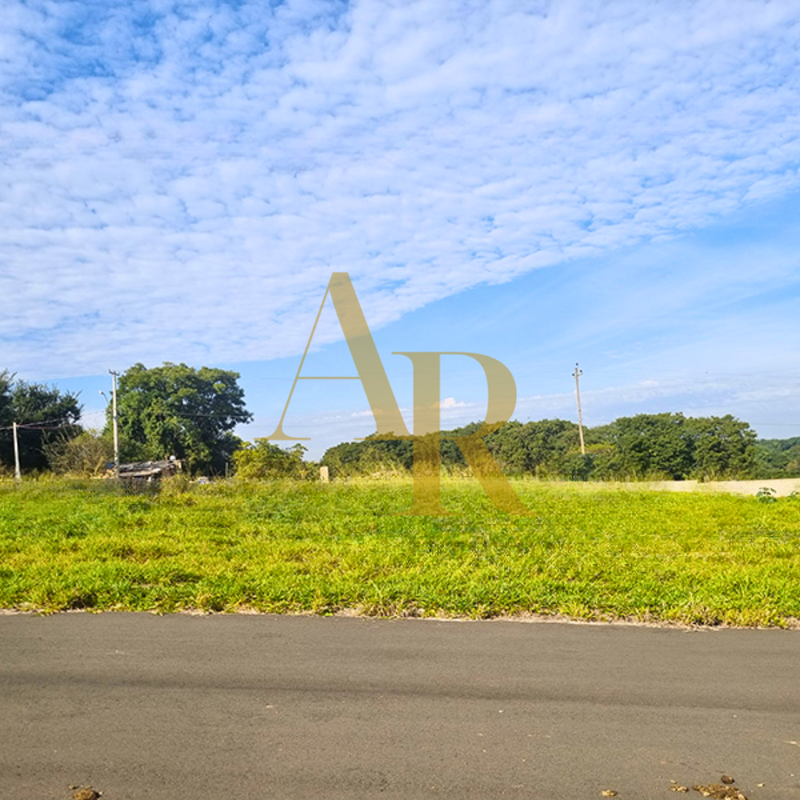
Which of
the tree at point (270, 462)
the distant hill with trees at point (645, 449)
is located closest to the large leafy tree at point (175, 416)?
the distant hill with trees at point (645, 449)

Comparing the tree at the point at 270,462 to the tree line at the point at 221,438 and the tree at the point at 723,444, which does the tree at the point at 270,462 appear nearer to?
the tree line at the point at 221,438

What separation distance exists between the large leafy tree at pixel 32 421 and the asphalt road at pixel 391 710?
1702 inches

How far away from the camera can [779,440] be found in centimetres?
7431

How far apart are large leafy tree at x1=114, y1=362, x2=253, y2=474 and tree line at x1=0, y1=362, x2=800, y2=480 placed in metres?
0.07

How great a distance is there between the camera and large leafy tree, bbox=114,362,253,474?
1891 inches

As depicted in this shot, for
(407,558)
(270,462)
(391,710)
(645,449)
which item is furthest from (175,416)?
(391,710)

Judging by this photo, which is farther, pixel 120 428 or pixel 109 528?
pixel 120 428

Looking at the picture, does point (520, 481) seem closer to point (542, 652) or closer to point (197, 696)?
point (542, 652)

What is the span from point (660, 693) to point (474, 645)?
1.25m

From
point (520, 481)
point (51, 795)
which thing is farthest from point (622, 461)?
point (51, 795)

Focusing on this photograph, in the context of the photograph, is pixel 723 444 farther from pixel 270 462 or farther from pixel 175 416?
pixel 175 416

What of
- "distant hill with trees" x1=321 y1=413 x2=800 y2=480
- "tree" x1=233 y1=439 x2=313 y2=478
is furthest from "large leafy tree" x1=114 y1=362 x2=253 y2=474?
"tree" x1=233 y1=439 x2=313 y2=478

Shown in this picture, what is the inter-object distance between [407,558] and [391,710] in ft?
12.5

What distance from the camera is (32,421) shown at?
154 ft
